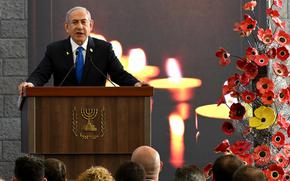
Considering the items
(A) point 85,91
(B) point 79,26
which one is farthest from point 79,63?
(A) point 85,91

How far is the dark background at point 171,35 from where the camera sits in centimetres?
905

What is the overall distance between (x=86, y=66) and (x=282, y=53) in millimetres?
1520

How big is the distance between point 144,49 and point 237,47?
939 mm

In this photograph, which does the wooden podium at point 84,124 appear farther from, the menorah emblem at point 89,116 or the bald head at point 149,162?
the bald head at point 149,162

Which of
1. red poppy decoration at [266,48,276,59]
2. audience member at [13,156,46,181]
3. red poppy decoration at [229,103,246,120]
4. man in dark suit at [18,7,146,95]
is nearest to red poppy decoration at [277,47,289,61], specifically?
red poppy decoration at [266,48,276,59]

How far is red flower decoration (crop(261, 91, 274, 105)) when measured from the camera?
705cm

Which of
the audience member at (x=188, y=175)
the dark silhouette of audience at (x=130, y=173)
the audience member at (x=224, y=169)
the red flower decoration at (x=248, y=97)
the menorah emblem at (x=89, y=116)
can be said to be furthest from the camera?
the red flower decoration at (x=248, y=97)

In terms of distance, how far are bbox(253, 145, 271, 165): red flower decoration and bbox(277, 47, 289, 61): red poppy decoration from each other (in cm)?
69

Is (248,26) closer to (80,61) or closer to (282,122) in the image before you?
(282,122)

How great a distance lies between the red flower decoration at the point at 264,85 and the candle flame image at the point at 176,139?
2.09 m

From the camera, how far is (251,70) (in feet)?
23.5

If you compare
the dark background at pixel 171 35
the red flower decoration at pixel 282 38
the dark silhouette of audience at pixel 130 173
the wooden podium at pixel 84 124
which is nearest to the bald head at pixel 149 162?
the dark silhouette of audience at pixel 130 173

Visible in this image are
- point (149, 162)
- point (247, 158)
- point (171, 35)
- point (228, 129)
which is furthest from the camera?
point (171, 35)

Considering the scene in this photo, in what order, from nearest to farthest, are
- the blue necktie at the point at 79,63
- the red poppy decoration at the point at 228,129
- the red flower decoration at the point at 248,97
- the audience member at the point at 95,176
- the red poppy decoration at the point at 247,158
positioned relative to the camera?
the audience member at the point at 95,176, the blue necktie at the point at 79,63, the red poppy decoration at the point at 247,158, the red flower decoration at the point at 248,97, the red poppy decoration at the point at 228,129
